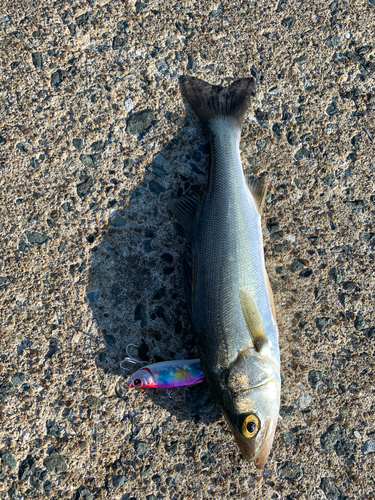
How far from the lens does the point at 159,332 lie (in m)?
3.01

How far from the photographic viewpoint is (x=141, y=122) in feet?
10.7

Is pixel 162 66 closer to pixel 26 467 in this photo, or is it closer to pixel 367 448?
pixel 26 467

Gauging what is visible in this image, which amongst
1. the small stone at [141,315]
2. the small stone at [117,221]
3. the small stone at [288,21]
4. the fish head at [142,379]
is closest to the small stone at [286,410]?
the fish head at [142,379]

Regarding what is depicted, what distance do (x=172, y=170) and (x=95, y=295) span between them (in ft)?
3.68

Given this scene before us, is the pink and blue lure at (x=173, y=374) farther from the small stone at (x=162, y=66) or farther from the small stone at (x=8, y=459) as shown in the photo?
the small stone at (x=162, y=66)

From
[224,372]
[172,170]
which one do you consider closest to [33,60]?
[172,170]

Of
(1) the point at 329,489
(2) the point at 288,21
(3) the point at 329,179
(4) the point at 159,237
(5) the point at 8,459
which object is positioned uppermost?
(2) the point at 288,21

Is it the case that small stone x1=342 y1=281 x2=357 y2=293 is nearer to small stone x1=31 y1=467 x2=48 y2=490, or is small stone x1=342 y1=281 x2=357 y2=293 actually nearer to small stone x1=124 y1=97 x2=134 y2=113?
small stone x1=124 y1=97 x2=134 y2=113

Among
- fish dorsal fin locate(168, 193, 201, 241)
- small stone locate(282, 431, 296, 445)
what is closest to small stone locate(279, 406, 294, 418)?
small stone locate(282, 431, 296, 445)

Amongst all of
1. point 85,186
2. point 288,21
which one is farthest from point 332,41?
point 85,186

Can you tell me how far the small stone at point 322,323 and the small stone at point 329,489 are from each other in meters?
1.02

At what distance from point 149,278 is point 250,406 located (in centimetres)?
114

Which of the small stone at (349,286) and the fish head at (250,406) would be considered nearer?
the fish head at (250,406)

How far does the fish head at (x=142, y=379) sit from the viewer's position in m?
2.76
